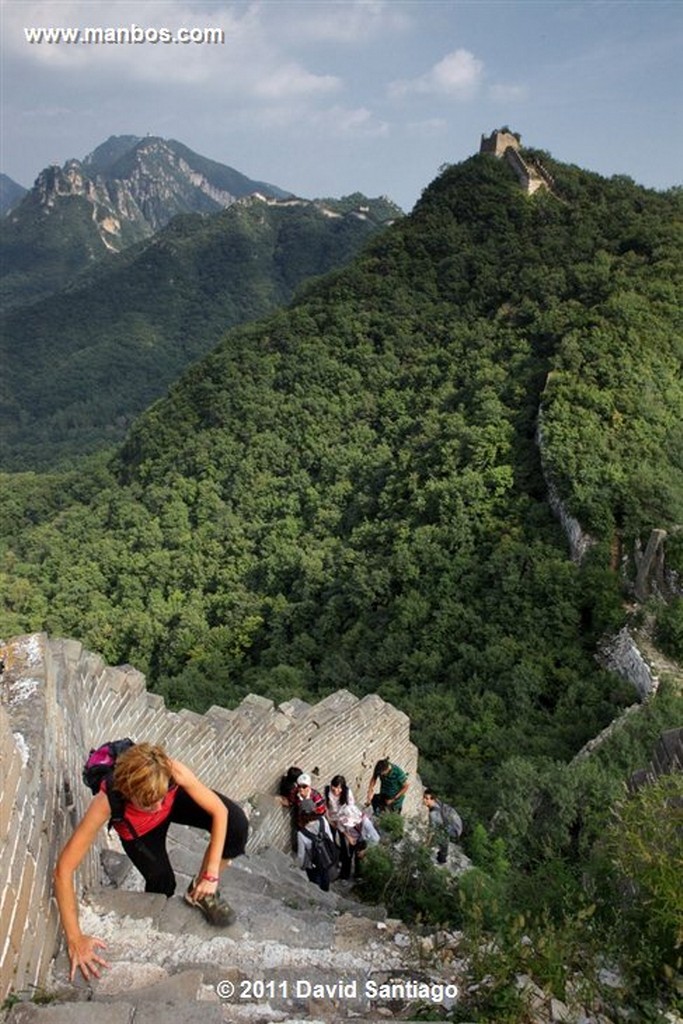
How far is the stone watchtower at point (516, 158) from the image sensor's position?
36.0 m

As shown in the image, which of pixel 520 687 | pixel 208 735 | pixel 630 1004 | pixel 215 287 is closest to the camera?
pixel 630 1004

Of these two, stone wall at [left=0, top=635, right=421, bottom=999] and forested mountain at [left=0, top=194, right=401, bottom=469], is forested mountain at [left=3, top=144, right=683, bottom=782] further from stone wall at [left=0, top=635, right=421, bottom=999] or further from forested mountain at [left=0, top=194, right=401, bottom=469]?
forested mountain at [left=0, top=194, right=401, bottom=469]

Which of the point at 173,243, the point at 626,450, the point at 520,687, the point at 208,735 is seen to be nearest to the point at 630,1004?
the point at 208,735

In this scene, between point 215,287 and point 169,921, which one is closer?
point 169,921

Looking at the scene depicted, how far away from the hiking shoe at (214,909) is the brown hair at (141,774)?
43.3 inches

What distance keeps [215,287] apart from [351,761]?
Answer: 332 feet

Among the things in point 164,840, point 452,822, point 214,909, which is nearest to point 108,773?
point 164,840

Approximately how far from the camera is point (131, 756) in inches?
130

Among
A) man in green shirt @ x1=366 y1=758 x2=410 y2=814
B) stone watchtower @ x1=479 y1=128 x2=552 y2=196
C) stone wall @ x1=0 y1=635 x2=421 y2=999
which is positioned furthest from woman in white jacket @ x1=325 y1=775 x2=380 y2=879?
stone watchtower @ x1=479 y1=128 x2=552 y2=196

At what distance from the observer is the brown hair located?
330cm

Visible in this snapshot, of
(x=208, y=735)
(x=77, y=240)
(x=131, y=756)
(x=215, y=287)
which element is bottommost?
(x=208, y=735)

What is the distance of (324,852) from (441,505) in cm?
1343

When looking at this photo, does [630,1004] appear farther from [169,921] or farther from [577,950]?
[169,921]

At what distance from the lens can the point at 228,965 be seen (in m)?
3.99
